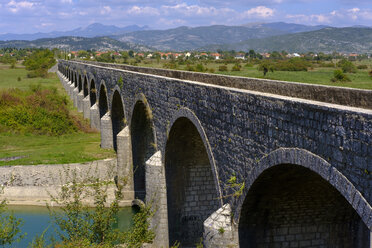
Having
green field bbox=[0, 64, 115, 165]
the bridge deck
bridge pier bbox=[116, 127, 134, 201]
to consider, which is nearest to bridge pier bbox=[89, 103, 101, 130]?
green field bbox=[0, 64, 115, 165]

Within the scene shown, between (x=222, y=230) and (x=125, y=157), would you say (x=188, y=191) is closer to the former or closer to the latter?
(x=222, y=230)

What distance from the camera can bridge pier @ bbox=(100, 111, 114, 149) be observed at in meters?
24.0

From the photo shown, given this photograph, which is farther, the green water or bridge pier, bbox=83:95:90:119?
bridge pier, bbox=83:95:90:119

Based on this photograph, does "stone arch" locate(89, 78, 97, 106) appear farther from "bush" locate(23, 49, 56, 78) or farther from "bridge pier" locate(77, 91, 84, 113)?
"bush" locate(23, 49, 56, 78)

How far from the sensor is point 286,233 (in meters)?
8.42

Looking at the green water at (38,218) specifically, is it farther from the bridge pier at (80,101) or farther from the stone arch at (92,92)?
the bridge pier at (80,101)

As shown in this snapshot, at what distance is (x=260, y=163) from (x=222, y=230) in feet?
6.11

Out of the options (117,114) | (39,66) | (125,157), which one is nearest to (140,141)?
(125,157)

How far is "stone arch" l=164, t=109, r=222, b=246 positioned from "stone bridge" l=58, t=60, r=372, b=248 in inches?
1.3

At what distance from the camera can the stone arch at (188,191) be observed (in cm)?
1310

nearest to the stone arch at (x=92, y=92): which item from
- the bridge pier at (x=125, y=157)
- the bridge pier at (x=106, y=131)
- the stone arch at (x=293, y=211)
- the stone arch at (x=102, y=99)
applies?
the stone arch at (x=102, y=99)

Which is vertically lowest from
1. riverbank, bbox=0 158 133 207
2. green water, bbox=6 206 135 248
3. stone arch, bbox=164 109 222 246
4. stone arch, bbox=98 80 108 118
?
green water, bbox=6 206 135 248

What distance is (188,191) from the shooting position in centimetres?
1359

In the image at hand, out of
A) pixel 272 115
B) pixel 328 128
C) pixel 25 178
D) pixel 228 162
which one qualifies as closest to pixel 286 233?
pixel 228 162
